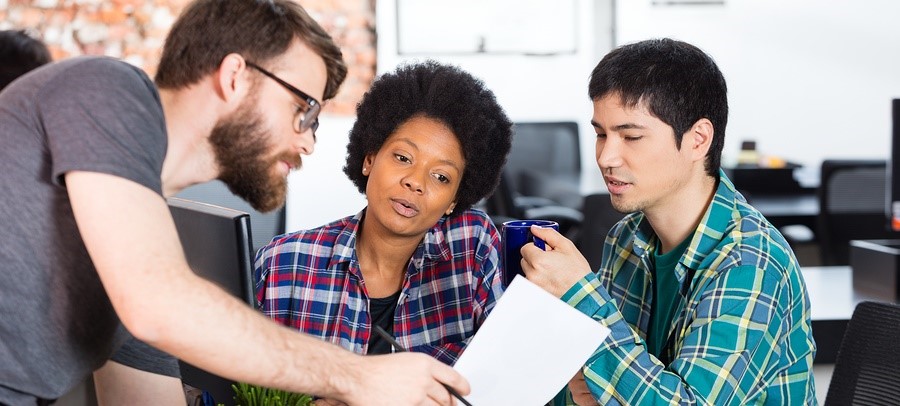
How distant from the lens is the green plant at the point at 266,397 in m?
1.35

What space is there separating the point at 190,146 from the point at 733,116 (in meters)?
5.99

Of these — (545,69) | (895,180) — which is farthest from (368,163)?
(545,69)

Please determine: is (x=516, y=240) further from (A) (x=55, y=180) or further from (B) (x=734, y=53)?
(B) (x=734, y=53)

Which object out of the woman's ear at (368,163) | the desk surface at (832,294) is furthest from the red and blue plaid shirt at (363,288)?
the desk surface at (832,294)

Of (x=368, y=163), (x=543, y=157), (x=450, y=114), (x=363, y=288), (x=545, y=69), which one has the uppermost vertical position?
(x=545, y=69)

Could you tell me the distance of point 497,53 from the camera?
22.4 feet

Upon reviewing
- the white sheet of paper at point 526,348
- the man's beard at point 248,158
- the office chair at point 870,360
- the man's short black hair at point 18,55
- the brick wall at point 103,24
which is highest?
the brick wall at point 103,24

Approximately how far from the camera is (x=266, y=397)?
1352 millimetres

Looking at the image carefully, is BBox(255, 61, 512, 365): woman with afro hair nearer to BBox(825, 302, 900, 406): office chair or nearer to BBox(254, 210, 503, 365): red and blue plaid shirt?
BBox(254, 210, 503, 365): red and blue plaid shirt

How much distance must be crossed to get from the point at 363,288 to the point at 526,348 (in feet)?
2.28

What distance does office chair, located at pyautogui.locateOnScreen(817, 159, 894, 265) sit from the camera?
4.64m

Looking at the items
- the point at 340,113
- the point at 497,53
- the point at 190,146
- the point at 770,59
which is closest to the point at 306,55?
the point at 190,146

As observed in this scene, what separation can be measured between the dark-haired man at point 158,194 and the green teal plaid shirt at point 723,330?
11.3 inches

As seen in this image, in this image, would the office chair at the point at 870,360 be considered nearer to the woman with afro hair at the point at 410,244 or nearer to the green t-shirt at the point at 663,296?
the green t-shirt at the point at 663,296
